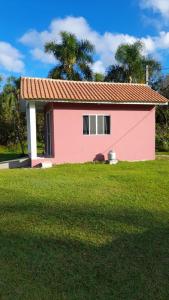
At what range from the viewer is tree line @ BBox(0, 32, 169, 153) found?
25.9 metres

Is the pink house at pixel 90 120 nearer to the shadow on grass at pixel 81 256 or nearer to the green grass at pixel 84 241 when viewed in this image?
the green grass at pixel 84 241

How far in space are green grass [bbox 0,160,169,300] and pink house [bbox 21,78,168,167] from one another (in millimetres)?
5451

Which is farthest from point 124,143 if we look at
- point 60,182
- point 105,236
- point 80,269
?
point 80,269

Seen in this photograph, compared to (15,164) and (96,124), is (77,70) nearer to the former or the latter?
(96,124)

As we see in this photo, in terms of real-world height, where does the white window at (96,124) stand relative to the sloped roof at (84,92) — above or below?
below

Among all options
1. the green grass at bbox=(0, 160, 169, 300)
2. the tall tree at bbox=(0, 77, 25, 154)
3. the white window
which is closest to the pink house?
A: the white window

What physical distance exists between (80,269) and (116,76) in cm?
2522

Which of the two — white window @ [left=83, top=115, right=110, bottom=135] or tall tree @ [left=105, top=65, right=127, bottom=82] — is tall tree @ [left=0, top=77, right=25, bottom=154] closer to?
tall tree @ [left=105, top=65, right=127, bottom=82]

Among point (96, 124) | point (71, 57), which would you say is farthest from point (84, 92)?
point (71, 57)

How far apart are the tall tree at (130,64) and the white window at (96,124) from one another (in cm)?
1273

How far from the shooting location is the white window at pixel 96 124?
15.4 meters

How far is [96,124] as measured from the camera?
15.6 meters

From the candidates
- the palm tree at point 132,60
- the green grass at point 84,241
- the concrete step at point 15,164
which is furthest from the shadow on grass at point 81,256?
the palm tree at point 132,60

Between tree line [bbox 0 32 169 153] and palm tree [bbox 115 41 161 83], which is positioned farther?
palm tree [bbox 115 41 161 83]
